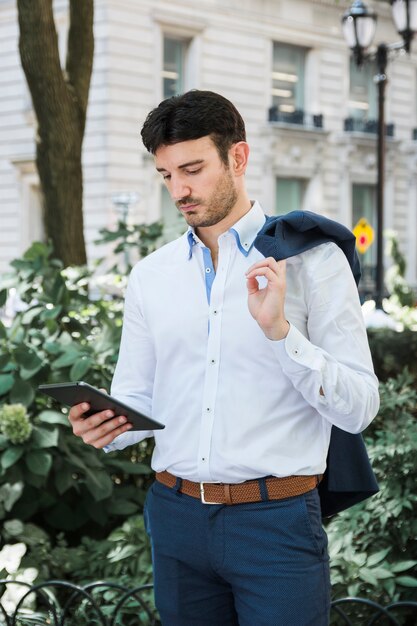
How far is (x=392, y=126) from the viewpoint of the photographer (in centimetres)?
3216

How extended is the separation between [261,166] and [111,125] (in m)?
5.20

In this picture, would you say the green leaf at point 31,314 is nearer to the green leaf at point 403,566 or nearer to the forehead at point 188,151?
the green leaf at point 403,566

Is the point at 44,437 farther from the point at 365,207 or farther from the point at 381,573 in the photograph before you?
the point at 365,207

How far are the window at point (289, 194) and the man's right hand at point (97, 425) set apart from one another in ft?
87.8

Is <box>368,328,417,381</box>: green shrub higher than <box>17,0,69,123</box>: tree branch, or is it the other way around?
<box>17,0,69,123</box>: tree branch

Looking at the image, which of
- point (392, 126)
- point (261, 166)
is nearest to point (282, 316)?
point (261, 166)

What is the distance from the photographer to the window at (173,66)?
2680 cm

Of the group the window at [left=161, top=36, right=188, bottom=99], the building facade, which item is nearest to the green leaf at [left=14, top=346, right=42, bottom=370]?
the building facade

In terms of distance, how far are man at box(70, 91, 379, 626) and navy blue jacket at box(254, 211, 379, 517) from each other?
0.14 feet

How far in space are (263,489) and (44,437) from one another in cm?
206

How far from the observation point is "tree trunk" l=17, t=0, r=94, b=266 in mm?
6957

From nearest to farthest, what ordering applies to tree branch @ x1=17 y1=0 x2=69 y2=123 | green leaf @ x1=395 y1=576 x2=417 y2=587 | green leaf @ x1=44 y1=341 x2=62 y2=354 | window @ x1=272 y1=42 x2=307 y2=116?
1. green leaf @ x1=395 y1=576 x2=417 y2=587
2. green leaf @ x1=44 y1=341 x2=62 y2=354
3. tree branch @ x1=17 y1=0 x2=69 y2=123
4. window @ x1=272 y1=42 x2=307 y2=116

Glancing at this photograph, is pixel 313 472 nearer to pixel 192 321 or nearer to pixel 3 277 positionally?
pixel 192 321

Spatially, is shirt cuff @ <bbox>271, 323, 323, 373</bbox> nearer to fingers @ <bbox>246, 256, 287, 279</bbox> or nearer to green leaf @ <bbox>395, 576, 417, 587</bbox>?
fingers @ <bbox>246, 256, 287, 279</bbox>
